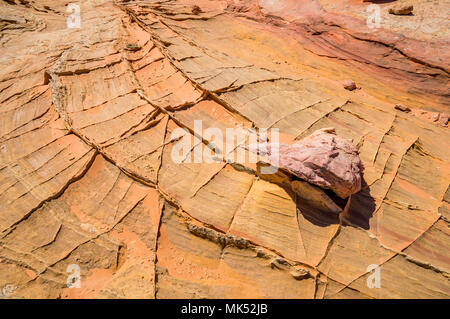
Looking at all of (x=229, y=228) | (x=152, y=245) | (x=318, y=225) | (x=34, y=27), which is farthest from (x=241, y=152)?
(x=34, y=27)

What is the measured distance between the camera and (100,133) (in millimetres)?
5691

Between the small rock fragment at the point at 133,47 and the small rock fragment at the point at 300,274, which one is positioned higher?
the small rock fragment at the point at 133,47

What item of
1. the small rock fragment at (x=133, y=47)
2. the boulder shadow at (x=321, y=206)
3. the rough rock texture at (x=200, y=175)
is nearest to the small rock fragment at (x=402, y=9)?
the rough rock texture at (x=200, y=175)

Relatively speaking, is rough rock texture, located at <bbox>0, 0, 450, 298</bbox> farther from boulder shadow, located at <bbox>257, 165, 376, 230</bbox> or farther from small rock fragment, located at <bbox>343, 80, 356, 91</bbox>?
small rock fragment, located at <bbox>343, 80, 356, 91</bbox>

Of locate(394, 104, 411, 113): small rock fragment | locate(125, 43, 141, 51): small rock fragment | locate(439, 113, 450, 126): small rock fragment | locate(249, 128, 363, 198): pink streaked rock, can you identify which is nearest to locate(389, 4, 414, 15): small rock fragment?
locate(394, 104, 411, 113): small rock fragment

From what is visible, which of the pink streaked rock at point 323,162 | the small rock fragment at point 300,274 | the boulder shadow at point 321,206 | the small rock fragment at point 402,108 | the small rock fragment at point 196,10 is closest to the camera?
the small rock fragment at point 300,274

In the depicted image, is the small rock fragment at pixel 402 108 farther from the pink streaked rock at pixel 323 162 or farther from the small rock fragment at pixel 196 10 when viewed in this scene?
the small rock fragment at pixel 196 10

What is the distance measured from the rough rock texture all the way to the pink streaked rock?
0.78ft

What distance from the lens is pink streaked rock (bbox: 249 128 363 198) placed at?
4.50 metres

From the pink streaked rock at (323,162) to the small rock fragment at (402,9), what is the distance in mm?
7154

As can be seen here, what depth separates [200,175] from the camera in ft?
16.8

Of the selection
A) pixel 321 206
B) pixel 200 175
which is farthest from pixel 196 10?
pixel 321 206

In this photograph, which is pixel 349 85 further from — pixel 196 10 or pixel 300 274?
pixel 196 10

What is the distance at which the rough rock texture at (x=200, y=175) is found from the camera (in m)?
4.30
